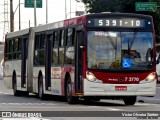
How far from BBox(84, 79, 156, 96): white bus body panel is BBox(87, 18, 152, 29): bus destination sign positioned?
1.87m

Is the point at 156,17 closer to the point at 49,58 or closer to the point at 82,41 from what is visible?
the point at 49,58

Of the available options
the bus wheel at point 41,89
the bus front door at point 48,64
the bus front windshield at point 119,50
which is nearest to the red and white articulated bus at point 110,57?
the bus front windshield at point 119,50

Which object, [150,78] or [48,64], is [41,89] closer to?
[48,64]

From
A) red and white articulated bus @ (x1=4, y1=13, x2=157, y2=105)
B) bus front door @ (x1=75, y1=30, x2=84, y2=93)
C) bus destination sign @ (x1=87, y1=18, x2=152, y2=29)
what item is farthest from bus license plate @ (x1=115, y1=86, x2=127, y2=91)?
bus destination sign @ (x1=87, y1=18, x2=152, y2=29)

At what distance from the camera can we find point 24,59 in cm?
3319

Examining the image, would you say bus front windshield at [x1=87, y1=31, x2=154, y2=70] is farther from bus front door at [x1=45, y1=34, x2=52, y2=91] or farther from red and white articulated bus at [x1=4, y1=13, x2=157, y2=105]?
bus front door at [x1=45, y1=34, x2=52, y2=91]

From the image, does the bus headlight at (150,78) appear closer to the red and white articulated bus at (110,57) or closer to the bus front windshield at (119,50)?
the red and white articulated bus at (110,57)

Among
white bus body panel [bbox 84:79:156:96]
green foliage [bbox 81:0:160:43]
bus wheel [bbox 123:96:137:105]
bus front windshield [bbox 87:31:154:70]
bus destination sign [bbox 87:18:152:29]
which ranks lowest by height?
bus wheel [bbox 123:96:137:105]

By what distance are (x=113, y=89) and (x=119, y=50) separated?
125cm

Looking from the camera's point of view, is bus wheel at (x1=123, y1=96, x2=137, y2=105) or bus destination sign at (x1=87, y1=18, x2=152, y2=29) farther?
bus wheel at (x1=123, y1=96, x2=137, y2=105)

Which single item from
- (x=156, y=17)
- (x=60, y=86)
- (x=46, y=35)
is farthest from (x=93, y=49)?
(x=156, y=17)

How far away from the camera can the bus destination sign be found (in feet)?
81.5

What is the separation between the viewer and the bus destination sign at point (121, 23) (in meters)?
24.8

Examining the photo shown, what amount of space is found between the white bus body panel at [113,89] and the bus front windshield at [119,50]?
0.55m
